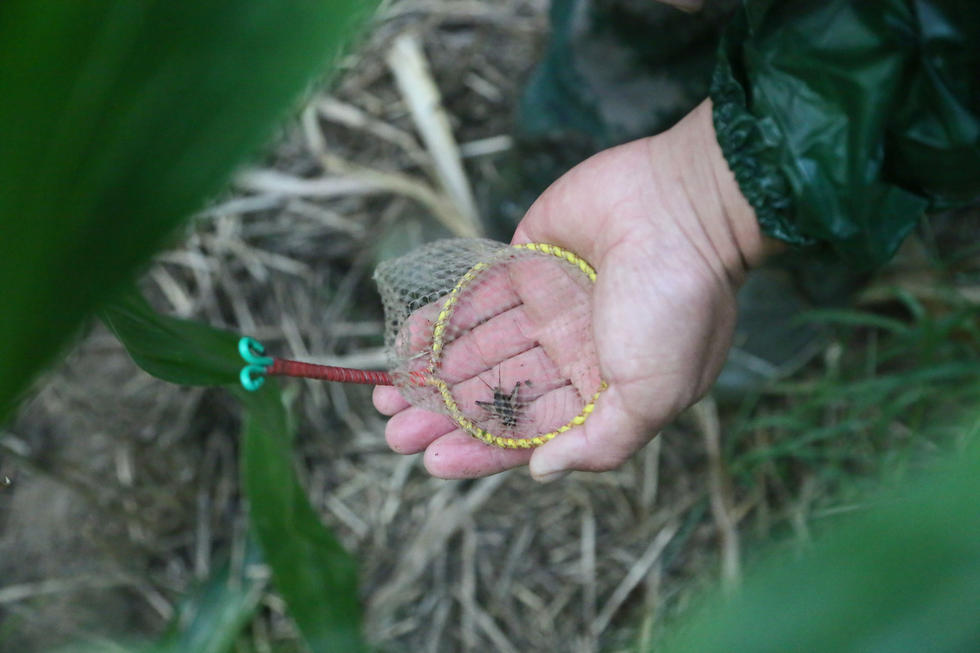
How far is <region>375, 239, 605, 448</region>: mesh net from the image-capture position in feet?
2.93

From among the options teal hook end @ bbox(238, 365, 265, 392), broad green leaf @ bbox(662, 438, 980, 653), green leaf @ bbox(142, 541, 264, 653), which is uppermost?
teal hook end @ bbox(238, 365, 265, 392)

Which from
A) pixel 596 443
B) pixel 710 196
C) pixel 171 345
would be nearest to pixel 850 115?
pixel 710 196

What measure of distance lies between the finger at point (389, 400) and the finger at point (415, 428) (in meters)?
0.03

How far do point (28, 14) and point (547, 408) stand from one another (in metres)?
0.77

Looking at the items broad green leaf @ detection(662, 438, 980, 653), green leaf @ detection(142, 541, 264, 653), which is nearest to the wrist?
broad green leaf @ detection(662, 438, 980, 653)

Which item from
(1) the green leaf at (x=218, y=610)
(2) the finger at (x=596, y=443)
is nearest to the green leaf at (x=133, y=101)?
(2) the finger at (x=596, y=443)

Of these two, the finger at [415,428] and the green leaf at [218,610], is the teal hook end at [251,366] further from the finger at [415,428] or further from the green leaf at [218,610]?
the green leaf at [218,610]

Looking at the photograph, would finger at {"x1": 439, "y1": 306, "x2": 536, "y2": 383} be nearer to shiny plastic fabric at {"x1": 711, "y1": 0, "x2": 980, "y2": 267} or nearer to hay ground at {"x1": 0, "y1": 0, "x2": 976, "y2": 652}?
shiny plastic fabric at {"x1": 711, "y1": 0, "x2": 980, "y2": 267}

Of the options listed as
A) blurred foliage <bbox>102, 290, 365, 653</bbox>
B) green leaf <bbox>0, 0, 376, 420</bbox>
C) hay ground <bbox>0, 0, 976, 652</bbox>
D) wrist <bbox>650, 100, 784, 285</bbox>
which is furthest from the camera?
hay ground <bbox>0, 0, 976, 652</bbox>

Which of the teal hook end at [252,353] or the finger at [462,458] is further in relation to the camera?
the finger at [462,458]

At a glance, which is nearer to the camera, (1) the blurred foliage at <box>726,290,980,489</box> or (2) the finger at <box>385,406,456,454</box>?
(2) the finger at <box>385,406,456,454</box>

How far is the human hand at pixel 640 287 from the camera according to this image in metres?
0.74

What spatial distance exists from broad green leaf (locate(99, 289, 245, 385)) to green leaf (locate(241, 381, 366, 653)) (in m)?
0.16

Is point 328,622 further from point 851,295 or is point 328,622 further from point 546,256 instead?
point 851,295
